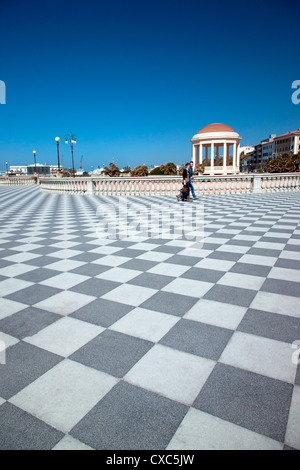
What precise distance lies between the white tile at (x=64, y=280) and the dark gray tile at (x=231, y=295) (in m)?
1.72

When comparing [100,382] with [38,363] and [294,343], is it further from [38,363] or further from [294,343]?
[294,343]

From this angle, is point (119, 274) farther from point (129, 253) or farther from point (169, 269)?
point (129, 253)

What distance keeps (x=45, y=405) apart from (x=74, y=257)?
11.0 feet

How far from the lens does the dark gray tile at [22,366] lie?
2.07 metres

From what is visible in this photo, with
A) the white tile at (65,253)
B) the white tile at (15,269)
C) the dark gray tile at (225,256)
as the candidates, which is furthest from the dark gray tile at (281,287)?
the white tile at (15,269)

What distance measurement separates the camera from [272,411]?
5.96 feet

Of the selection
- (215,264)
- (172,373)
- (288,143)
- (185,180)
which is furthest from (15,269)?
(288,143)

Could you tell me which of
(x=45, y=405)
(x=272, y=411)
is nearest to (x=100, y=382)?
(x=45, y=405)

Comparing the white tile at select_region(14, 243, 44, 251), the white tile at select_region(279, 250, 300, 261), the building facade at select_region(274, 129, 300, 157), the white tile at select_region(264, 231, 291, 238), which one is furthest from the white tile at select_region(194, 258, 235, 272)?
the building facade at select_region(274, 129, 300, 157)

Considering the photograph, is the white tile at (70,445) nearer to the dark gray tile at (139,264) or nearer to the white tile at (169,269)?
the white tile at (169,269)

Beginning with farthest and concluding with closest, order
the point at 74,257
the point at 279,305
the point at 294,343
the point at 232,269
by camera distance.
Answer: the point at 74,257 → the point at 232,269 → the point at 279,305 → the point at 294,343
